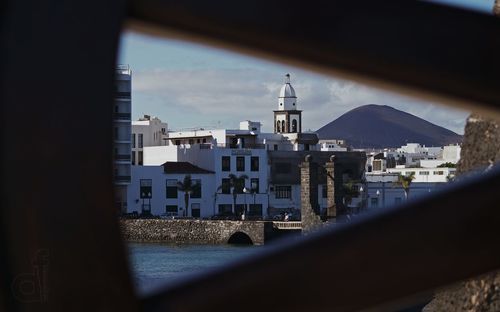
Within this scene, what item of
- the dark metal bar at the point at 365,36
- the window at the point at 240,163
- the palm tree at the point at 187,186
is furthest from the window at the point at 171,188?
the dark metal bar at the point at 365,36

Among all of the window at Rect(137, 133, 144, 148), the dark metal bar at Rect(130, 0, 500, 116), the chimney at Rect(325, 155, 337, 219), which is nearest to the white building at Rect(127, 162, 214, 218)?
the window at Rect(137, 133, 144, 148)

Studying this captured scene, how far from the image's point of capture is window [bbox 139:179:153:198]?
57844 millimetres

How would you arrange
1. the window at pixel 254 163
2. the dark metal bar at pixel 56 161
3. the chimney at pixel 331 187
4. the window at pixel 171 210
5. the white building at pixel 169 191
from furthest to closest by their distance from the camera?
the window at pixel 171 210
the window at pixel 254 163
the white building at pixel 169 191
the chimney at pixel 331 187
the dark metal bar at pixel 56 161

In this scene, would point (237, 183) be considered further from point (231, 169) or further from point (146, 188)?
point (146, 188)

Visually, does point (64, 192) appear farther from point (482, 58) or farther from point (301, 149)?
point (301, 149)

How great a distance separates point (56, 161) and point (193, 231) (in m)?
55.3

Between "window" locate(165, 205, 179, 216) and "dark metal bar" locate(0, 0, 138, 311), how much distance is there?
6045cm

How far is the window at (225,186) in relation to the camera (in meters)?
59.4

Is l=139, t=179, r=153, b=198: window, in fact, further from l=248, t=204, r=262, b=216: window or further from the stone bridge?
l=248, t=204, r=262, b=216: window

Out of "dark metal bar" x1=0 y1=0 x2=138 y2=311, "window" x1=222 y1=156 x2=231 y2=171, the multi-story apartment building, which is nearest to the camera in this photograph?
"dark metal bar" x1=0 y1=0 x2=138 y2=311

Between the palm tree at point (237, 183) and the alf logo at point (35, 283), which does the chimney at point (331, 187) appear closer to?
the palm tree at point (237, 183)

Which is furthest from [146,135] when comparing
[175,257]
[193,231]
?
[175,257]

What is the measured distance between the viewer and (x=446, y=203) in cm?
148

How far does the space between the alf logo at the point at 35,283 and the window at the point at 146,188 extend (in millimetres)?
56424
